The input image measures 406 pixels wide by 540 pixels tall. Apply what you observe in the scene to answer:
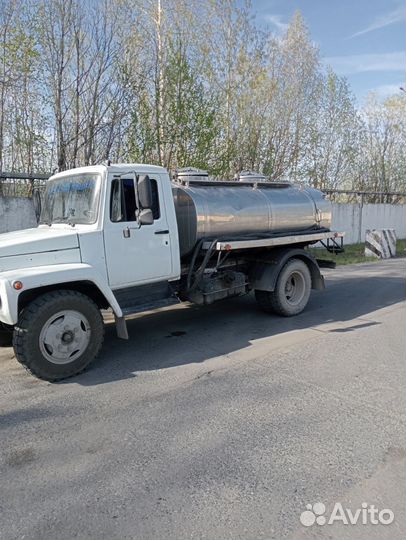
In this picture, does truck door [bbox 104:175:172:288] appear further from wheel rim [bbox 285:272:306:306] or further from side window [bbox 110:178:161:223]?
wheel rim [bbox 285:272:306:306]

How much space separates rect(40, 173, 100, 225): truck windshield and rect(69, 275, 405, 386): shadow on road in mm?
1748

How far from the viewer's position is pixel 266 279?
6641 mm

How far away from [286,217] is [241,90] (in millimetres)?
11997

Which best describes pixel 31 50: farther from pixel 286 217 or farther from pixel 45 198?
pixel 286 217

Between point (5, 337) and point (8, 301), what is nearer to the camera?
point (8, 301)

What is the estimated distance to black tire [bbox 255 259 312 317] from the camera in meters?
6.70

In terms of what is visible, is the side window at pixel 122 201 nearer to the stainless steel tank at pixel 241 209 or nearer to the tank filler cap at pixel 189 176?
the stainless steel tank at pixel 241 209

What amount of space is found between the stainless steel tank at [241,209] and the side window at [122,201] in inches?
41.3

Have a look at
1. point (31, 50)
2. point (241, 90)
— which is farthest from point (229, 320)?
point (241, 90)

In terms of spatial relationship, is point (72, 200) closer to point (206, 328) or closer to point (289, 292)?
point (206, 328)

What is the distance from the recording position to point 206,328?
6148 mm

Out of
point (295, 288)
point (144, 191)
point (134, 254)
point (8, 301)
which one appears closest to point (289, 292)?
point (295, 288)

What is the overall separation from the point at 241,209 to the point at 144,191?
1.97 m

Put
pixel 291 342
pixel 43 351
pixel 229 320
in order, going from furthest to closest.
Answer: pixel 229 320 → pixel 291 342 → pixel 43 351
